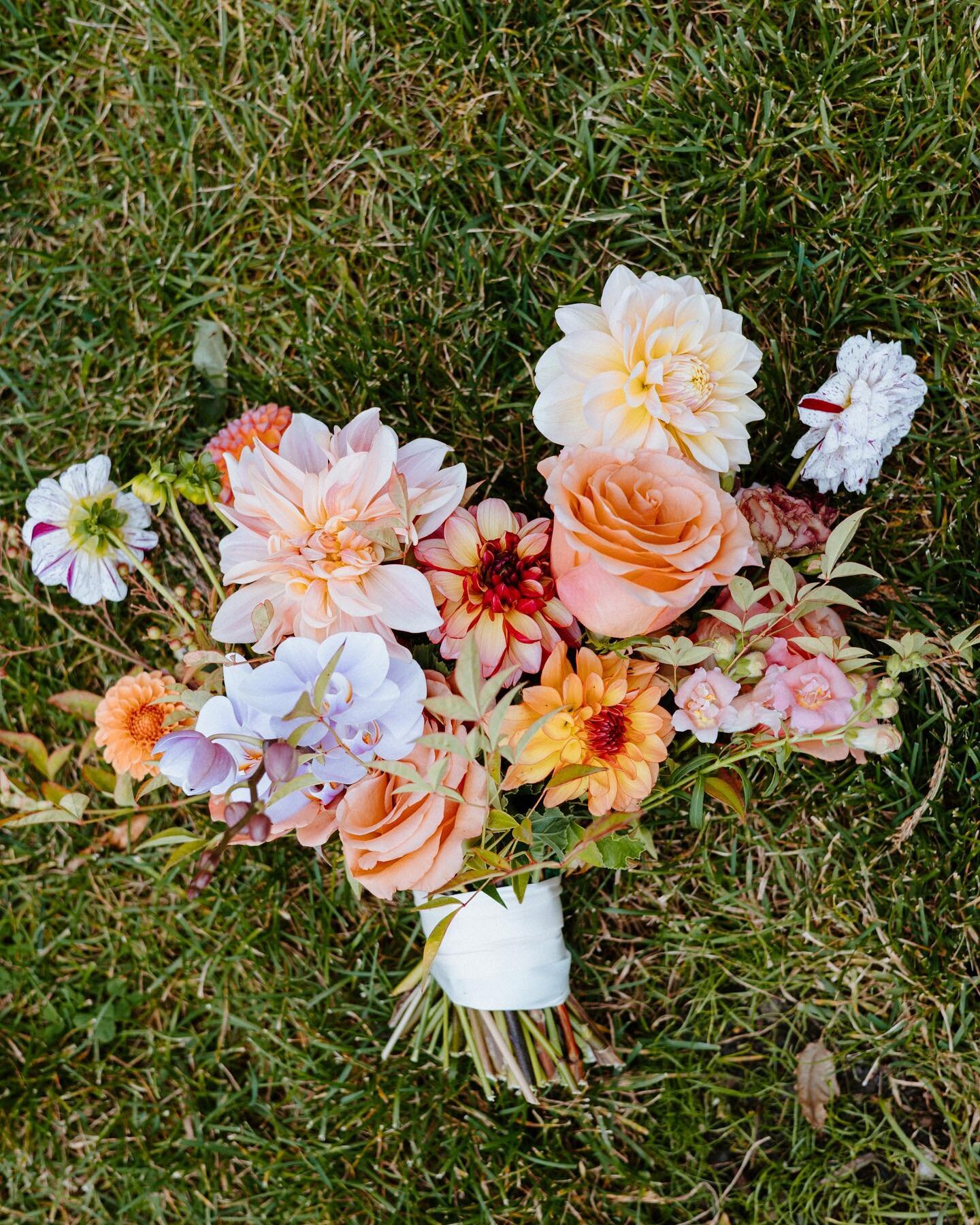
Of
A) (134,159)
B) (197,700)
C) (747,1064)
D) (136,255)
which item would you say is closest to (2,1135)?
(197,700)

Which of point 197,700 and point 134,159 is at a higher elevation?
point 134,159

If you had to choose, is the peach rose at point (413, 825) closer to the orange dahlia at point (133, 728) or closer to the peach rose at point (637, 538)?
the peach rose at point (637, 538)

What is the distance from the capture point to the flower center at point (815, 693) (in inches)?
31.9

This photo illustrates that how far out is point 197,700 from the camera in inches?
33.1

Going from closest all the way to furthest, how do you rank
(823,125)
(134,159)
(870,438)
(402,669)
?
1. (402,669)
2. (870,438)
3. (823,125)
4. (134,159)

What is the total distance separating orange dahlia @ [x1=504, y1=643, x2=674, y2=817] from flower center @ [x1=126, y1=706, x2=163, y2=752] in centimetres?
41

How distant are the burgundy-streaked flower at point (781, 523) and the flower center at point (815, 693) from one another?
7.0 inches

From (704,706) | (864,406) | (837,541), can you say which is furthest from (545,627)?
(864,406)

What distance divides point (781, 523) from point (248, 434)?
0.58 m

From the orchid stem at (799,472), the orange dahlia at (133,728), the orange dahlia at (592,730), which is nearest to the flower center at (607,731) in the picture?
the orange dahlia at (592,730)

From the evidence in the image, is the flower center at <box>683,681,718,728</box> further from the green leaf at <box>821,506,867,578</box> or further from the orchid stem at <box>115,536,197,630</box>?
A: the orchid stem at <box>115,536,197,630</box>

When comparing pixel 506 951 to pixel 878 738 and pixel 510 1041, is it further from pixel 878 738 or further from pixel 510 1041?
Result: pixel 878 738

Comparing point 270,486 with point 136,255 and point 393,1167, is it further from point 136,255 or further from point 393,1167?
point 393,1167

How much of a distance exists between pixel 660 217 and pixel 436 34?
0.36 meters
